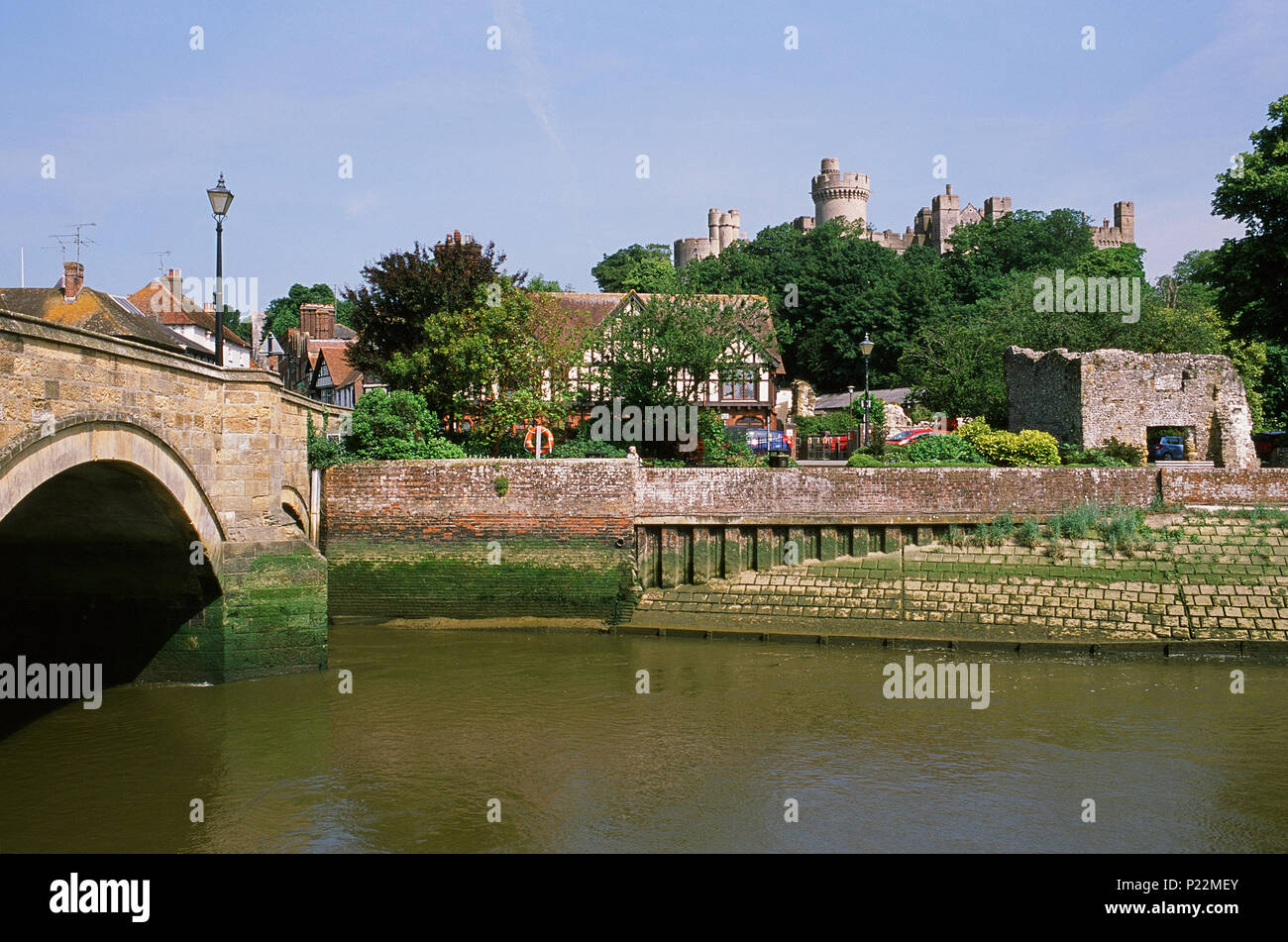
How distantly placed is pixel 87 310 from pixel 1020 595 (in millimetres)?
31456

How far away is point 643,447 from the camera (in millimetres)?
27875

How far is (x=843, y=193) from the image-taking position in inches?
4117

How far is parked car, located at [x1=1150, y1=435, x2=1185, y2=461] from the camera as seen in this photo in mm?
30828

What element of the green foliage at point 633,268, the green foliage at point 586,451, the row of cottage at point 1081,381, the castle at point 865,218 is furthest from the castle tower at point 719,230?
the green foliage at point 586,451

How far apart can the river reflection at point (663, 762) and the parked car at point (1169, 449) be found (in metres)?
14.3

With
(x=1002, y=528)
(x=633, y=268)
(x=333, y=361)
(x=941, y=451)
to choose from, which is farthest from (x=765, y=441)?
(x=633, y=268)

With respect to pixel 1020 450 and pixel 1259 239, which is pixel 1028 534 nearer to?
pixel 1020 450

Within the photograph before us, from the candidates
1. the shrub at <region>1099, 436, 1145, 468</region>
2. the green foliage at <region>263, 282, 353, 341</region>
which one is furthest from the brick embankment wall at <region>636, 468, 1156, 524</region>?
the green foliage at <region>263, 282, 353, 341</region>

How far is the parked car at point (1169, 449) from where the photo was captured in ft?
101

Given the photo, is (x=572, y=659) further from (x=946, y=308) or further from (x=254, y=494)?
(x=946, y=308)

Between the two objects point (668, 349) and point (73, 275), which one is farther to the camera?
point (73, 275)

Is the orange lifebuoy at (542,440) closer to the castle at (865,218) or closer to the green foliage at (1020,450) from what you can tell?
the green foliage at (1020,450)
